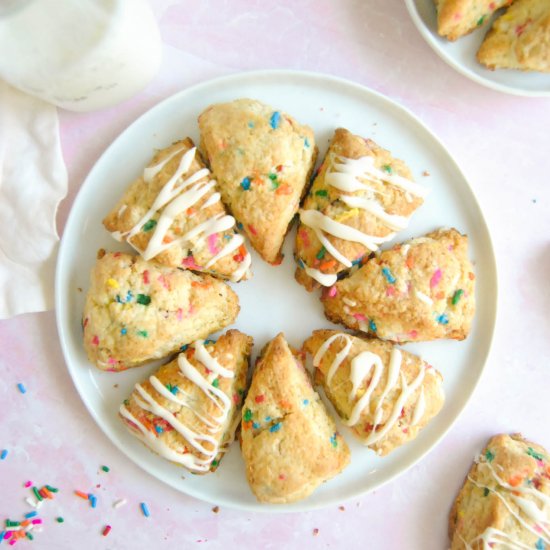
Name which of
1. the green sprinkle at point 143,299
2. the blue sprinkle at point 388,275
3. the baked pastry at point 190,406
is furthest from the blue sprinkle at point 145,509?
the blue sprinkle at point 388,275

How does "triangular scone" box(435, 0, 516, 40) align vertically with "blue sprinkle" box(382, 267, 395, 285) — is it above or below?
above

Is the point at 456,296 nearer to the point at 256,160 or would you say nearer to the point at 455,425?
the point at 455,425

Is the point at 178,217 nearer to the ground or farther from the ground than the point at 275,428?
farther from the ground

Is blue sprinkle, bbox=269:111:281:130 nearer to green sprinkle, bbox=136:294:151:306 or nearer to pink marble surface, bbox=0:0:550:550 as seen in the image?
pink marble surface, bbox=0:0:550:550

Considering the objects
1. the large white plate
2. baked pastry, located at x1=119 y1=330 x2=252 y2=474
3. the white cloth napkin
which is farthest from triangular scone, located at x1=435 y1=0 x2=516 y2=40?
the white cloth napkin

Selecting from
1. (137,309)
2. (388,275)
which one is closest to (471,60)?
(388,275)

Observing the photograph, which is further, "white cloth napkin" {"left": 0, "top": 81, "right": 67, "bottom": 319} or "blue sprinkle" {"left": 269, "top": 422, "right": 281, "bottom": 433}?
"white cloth napkin" {"left": 0, "top": 81, "right": 67, "bottom": 319}
